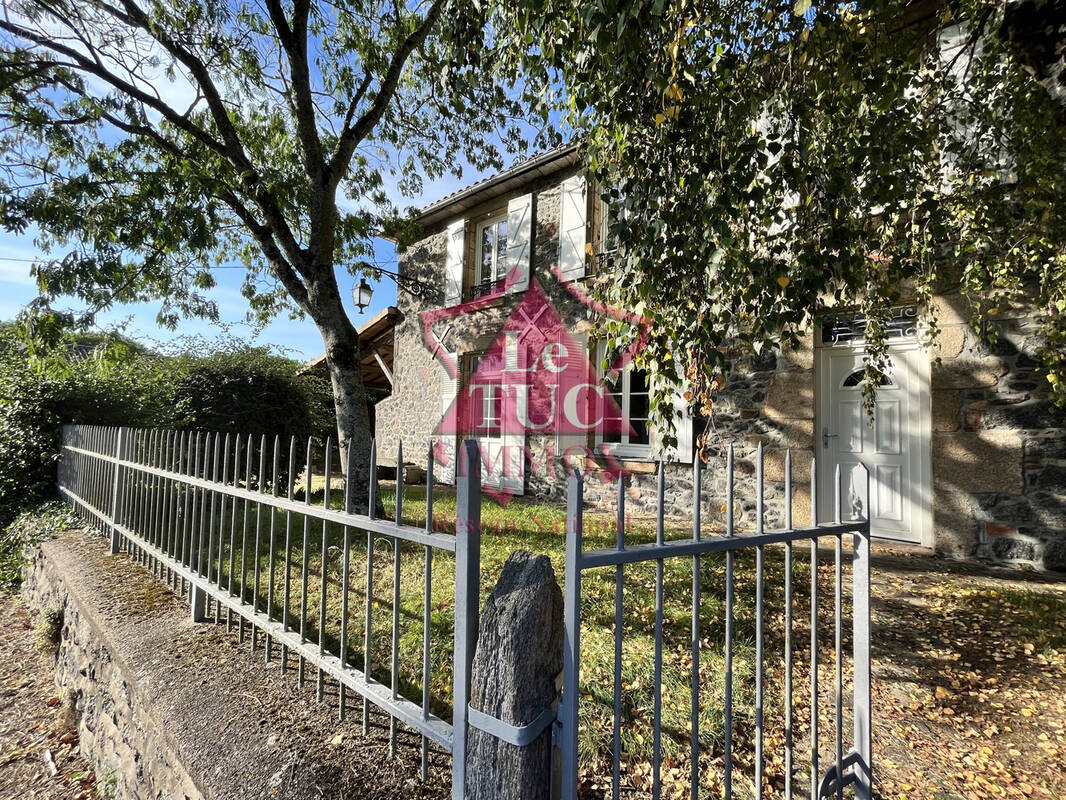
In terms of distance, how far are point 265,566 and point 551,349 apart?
16.1 ft

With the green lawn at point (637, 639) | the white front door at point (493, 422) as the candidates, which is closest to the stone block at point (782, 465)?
the green lawn at point (637, 639)

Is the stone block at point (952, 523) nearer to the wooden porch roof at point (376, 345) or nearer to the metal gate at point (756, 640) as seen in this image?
the metal gate at point (756, 640)

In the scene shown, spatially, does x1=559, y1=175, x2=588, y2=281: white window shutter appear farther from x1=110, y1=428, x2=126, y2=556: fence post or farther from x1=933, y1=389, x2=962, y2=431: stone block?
x1=110, y1=428, x2=126, y2=556: fence post

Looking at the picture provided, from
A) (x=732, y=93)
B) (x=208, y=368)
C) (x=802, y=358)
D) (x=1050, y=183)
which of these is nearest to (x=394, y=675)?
(x=732, y=93)

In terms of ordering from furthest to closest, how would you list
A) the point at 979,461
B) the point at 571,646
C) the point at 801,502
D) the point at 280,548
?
the point at 801,502 < the point at 280,548 < the point at 979,461 < the point at 571,646

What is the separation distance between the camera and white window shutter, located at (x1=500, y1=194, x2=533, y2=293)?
8109mm

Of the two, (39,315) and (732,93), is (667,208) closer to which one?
(732,93)

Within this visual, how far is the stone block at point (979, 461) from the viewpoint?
169 inches

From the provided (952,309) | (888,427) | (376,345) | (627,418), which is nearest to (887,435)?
(888,427)

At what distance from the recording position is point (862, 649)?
1.77 m

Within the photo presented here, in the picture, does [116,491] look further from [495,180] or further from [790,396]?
[495,180]

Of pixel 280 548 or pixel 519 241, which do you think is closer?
pixel 280 548

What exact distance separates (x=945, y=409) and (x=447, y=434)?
7.49m

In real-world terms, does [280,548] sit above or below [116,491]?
below
